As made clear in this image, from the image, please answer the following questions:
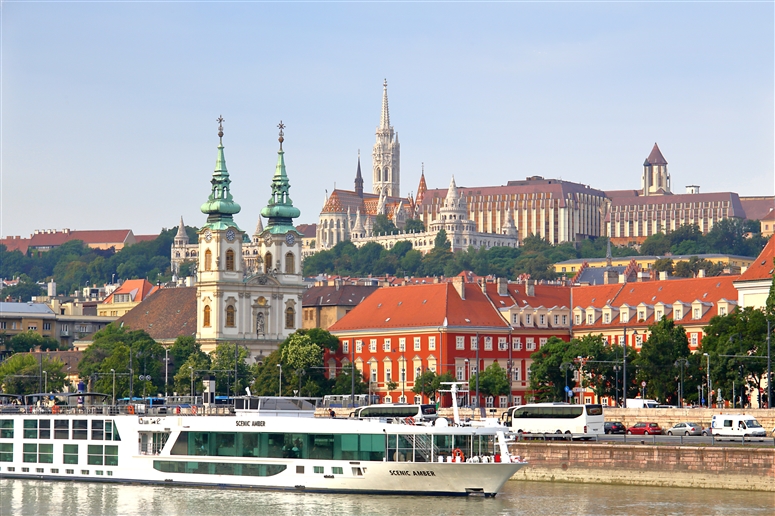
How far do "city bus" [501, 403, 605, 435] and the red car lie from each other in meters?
1.59

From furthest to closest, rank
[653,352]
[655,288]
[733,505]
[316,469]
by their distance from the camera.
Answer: [655,288] → [653,352] → [316,469] → [733,505]

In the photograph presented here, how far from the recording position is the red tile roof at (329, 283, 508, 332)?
131 m

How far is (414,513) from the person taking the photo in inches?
2522

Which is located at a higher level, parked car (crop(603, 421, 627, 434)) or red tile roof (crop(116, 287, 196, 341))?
red tile roof (crop(116, 287, 196, 341))

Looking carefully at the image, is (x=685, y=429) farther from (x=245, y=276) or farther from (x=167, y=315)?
(x=167, y=315)

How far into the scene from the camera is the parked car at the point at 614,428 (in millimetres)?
85325

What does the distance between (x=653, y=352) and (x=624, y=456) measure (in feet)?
111

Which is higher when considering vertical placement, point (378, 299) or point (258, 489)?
point (378, 299)

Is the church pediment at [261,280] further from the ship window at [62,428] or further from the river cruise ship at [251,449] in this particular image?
the ship window at [62,428]

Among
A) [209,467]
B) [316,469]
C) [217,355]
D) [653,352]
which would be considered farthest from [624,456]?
[217,355]

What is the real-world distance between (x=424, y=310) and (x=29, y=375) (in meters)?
33.9

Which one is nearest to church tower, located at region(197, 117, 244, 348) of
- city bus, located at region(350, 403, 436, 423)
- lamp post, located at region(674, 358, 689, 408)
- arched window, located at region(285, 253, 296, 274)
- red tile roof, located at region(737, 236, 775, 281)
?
arched window, located at region(285, 253, 296, 274)

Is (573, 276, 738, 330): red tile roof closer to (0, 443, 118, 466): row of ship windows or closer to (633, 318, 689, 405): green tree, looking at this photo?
(633, 318, 689, 405): green tree

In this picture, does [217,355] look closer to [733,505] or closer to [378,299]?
[378,299]
